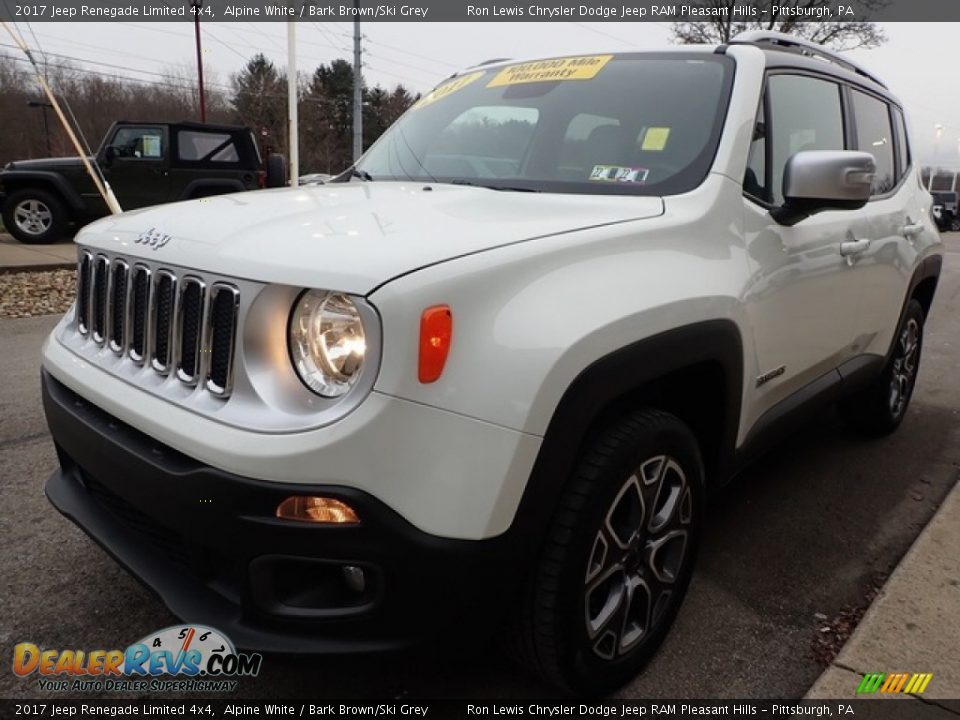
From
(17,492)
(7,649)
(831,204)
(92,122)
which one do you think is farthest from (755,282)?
(92,122)

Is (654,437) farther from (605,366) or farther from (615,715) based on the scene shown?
(615,715)

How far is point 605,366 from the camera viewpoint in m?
1.72

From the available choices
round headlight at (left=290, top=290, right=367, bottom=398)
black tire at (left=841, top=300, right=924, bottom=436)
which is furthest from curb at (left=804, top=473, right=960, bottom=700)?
round headlight at (left=290, top=290, right=367, bottom=398)

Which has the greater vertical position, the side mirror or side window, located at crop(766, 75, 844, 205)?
side window, located at crop(766, 75, 844, 205)

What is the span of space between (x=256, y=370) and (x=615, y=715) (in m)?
1.30

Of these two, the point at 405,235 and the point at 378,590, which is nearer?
the point at 378,590

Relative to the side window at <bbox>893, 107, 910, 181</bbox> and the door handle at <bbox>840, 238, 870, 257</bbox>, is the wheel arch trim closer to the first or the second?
the door handle at <bbox>840, 238, 870, 257</bbox>

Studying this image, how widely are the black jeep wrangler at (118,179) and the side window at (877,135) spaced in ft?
31.6

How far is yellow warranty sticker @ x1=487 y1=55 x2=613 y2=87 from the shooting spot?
2.86 meters

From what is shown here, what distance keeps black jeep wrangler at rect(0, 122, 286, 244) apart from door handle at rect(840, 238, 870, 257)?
33.4ft

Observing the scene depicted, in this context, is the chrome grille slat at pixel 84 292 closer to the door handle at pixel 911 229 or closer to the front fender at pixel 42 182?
the door handle at pixel 911 229

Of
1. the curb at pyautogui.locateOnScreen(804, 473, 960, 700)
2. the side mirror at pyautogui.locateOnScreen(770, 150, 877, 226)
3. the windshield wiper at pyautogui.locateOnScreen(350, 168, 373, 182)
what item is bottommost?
the curb at pyautogui.locateOnScreen(804, 473, 960, 700)

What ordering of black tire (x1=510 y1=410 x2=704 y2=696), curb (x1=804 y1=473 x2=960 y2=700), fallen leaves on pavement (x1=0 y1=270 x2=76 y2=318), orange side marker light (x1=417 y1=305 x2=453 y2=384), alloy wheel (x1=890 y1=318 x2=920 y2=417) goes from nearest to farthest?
orange side marker light (x1=417 y1=305 x2=453 y2=384), black tire (x1=510 y1=410 x2=704 y2=696), curb (x1=804 y1=473 x2=960 y2=700), alloy wheel (x1=890 y1=318 x2=920 y2=417), fallen leaves on pavement (x1=0 y1=270 x2=76 y2=318)

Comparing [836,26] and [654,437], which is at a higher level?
[836,26]
